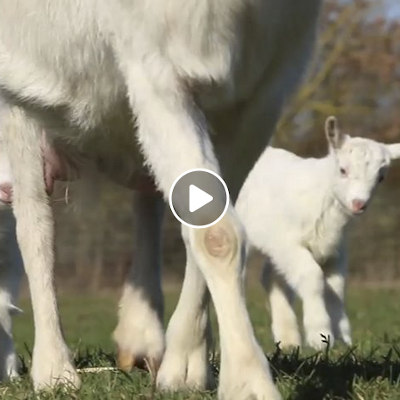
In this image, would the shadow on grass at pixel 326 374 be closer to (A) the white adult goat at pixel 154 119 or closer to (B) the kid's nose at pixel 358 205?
(A) the white adult goat at pixel 154 119

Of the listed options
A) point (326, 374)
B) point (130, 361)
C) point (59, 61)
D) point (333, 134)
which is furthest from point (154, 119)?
point (333, 134)

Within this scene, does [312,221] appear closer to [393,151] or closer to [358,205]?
[358,205]

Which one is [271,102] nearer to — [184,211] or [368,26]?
[184,211]

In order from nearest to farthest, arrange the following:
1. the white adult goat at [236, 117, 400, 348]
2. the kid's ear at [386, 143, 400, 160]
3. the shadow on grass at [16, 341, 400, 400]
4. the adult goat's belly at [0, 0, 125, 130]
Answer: the shadow on grass at [16, 341, 400, 400], the adult goat's belly at [0, 0, 125, 130], the white adult goat at [236, 117, 400, 348], the kid's ear at [386, 143, 400, 160]

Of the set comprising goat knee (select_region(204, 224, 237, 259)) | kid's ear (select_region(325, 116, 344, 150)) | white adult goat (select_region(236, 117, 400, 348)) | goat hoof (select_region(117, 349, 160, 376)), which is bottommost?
Answer: white adult goat (select_region(236, 117, 400, 348))

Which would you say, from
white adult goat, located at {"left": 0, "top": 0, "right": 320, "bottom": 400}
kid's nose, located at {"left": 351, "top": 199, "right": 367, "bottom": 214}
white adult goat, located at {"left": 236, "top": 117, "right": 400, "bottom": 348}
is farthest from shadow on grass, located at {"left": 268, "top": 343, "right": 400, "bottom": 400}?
kid's nose, located at {"left": 351, "top": 199, "right": 367, "bottom": 214}

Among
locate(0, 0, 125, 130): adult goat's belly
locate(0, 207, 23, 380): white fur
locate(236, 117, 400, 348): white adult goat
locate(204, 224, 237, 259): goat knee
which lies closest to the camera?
locate(204, 224, 237, 259): goat knee

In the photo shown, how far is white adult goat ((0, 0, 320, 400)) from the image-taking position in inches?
149

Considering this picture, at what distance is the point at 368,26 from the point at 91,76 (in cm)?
2817

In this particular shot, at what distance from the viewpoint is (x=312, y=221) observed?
10.5m
